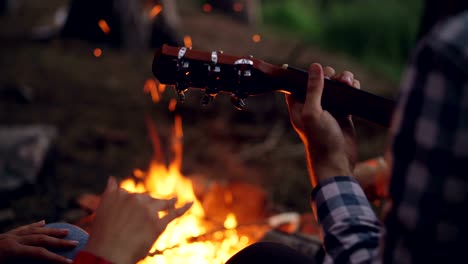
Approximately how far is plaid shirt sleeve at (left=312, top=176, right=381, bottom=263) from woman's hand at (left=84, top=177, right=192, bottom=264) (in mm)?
445

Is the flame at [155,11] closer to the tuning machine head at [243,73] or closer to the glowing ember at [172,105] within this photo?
the glowing ember at [172,105]

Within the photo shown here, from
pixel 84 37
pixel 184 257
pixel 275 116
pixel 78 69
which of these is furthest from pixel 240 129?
pixel 84 37

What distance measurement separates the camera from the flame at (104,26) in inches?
335

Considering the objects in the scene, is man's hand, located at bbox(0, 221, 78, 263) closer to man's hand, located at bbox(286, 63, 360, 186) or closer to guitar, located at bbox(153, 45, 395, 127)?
guitar, located at bbox(153, 45, 395, 127)

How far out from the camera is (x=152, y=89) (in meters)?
7.16

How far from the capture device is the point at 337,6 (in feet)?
36.0

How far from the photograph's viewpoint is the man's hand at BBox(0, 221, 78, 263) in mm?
1846

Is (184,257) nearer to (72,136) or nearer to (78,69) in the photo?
(72,136)

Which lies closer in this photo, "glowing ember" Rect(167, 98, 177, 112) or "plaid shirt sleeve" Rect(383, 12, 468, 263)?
"plaid shirt sleeve" Rect(383, 12, 468, 263)

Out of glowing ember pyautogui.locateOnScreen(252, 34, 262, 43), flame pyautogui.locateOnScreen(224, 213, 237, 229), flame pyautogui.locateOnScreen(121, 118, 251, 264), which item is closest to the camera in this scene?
flame pyautogui.locateOnScreen(121, 118, 251, 264)

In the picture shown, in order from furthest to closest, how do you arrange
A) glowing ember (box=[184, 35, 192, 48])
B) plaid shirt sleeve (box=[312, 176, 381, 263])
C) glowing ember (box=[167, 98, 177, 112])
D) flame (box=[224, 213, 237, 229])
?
glowing ember (box=[184, 35, 192, 48])
glowing ember (box=[167, 98, 177, 112])
flame (box=[224, 213, 237, 229])
plaid shirt sleeve (box=[312, 176, 381, 263])

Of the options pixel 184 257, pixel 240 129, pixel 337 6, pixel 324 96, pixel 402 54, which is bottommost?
pixel 184 257

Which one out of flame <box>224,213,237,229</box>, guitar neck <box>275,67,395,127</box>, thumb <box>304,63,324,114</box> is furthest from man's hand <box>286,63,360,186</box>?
flame <box>224,213,237,229</box>

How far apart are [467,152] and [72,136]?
16.3 feet
